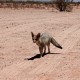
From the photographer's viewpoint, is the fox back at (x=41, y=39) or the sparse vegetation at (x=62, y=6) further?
the sparse vegetation at (x=62, y=6)

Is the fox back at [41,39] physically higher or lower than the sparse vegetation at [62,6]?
higher

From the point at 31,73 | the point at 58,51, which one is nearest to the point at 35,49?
the point at 58,51

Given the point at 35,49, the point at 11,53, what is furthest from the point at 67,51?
the point at 11,53

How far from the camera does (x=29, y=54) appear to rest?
13.8 metres

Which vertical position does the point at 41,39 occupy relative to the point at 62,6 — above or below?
above

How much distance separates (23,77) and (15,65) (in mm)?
1770

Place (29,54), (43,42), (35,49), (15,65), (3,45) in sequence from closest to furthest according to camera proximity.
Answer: (15,65), (43,42), (29,54), (35,49), (3,45)

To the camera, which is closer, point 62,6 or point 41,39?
point 41,39

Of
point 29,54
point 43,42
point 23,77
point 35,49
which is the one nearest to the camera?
point 23,77

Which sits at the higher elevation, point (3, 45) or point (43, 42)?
point (43, 42)

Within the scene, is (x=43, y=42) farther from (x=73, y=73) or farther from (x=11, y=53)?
(x=73, y=73)

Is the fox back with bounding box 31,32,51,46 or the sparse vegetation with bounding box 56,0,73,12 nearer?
the fox back with bounding box 31,32,51,46

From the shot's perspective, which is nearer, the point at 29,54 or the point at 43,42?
the point at 43,42

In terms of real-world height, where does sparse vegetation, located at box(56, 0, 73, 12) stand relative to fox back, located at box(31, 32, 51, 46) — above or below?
below
